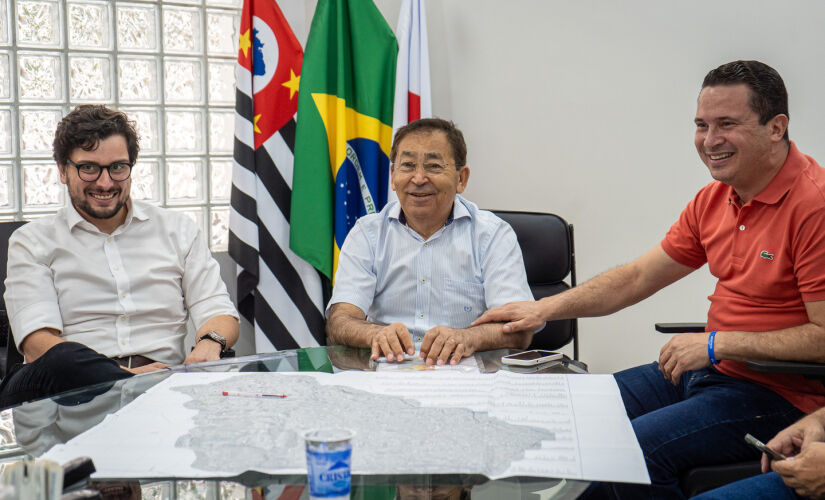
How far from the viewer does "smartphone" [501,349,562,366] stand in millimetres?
1767

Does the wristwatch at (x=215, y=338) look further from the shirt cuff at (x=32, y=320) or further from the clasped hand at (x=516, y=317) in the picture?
the clasped hand at (x=516, y=317)

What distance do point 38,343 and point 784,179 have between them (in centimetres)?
215

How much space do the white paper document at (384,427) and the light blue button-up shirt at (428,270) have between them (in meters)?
0.74

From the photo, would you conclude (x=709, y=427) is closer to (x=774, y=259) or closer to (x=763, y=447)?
(x=763, y=447)

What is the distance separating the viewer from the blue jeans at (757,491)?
1395 millimetres

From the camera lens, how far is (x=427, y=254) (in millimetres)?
2449

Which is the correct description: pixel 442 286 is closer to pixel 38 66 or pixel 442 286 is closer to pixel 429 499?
pixel 429 499

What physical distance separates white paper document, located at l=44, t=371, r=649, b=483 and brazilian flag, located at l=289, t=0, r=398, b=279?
1.78 meters

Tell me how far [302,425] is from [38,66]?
2.68 meters

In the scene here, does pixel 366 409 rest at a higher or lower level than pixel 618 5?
lower

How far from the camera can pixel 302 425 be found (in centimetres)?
130

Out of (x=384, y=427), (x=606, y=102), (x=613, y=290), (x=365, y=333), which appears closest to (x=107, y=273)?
(x=365, y=333)

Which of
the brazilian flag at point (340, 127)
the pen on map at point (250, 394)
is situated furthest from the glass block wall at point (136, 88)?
the pen on map at point (250, 394)

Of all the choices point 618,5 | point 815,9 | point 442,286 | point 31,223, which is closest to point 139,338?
→ point 31,223
